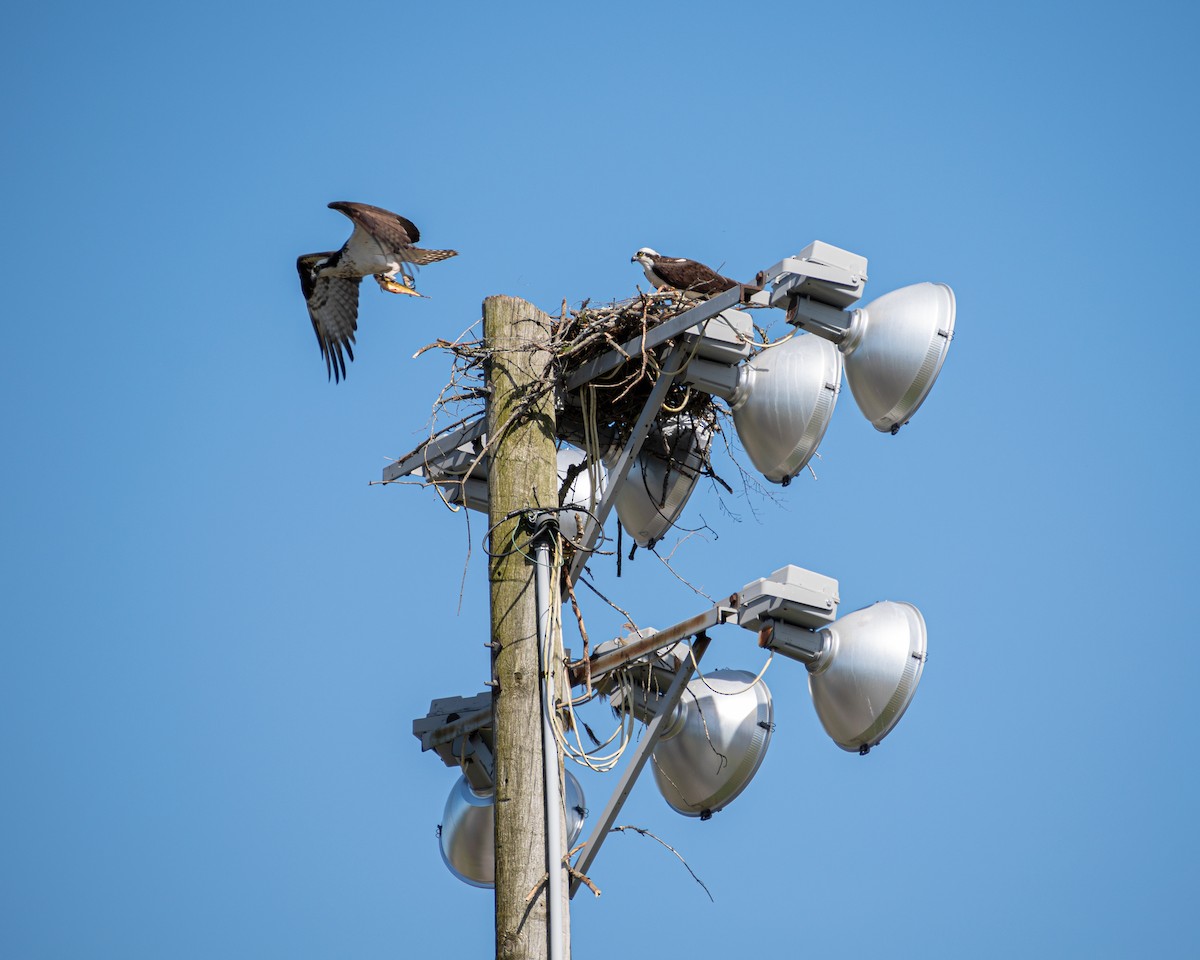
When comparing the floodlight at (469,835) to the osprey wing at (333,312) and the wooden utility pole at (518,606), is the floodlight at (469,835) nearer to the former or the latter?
the wooden utility pole at (518,606)

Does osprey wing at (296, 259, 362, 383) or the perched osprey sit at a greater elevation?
osprey wing at (296, 259, 362, 383)

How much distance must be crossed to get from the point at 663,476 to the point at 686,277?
1.13 meters

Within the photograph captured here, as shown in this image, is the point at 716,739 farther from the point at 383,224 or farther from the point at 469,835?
the point at 383,224

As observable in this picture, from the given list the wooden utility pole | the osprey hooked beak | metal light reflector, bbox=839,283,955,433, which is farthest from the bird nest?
the osprey hooked beak

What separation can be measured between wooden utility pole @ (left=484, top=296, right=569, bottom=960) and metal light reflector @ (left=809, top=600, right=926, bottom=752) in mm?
1187

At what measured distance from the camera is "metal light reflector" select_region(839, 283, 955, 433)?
614 cm

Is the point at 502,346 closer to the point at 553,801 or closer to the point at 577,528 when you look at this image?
the point at 577,528

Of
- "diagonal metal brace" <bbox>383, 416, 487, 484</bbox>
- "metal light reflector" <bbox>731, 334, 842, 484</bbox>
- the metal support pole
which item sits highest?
"diagonal metal brace" <bbox>383, 416, 487, 484</bbox>

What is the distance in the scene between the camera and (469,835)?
271 inches

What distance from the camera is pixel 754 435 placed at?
6457mm

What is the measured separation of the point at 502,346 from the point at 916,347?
158 centimetres

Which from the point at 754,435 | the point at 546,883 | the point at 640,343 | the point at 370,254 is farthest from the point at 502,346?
the point at 370,254

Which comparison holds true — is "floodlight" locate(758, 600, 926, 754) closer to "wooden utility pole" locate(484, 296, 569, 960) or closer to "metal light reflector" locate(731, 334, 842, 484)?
"metal light reflector" locate(731, 334, 842, 484)

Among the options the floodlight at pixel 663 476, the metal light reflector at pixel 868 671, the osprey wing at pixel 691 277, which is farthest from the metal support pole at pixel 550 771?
the osprey wing at pixel 691 277
